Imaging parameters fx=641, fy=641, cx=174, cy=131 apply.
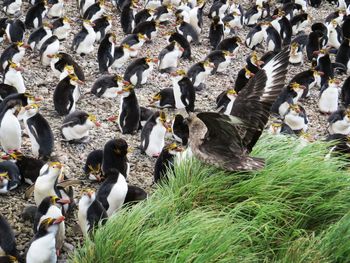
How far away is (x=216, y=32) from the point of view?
11.8 m

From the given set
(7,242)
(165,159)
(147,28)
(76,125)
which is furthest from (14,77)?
(7,242)

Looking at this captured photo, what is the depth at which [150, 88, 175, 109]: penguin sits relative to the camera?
362 inches

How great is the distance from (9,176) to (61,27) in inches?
194

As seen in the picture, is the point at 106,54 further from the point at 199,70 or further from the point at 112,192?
the point at 112,192

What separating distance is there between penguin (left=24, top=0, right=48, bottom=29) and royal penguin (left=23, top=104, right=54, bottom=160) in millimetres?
4235

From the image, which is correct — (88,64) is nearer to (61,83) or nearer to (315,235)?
(61,83)

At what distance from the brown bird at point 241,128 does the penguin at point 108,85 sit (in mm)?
3241

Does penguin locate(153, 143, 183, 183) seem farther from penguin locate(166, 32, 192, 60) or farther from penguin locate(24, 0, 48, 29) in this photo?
penguin locate(24, 0, 48, 29)

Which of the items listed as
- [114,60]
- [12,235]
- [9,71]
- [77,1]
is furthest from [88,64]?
[12,235]

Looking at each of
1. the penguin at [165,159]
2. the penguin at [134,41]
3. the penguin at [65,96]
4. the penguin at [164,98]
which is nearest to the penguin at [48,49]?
the penguin at [134,41]

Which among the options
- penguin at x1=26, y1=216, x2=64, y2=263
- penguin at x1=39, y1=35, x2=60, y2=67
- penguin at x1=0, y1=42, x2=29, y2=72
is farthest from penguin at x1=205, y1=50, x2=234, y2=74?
penguin at x1=26, y1=216, x2=64, y2=263

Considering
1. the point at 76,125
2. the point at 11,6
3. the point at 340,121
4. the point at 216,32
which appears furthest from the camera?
the point at 216,32

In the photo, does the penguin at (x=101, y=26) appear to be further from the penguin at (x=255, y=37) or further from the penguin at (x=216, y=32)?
the penguin at (x=255, y=37)

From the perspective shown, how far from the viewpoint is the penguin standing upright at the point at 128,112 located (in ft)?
27.2
